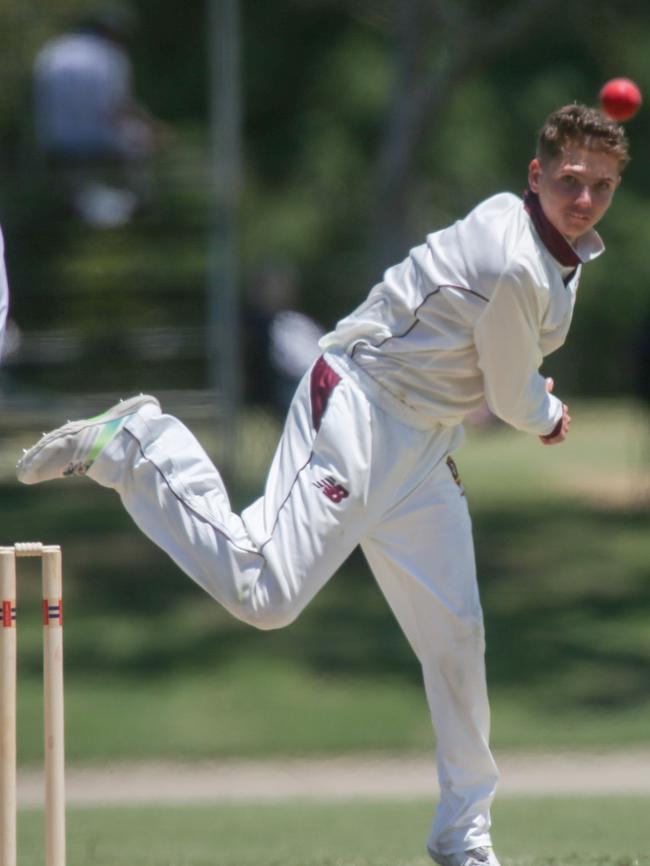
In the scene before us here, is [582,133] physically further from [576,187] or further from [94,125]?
[94,125]

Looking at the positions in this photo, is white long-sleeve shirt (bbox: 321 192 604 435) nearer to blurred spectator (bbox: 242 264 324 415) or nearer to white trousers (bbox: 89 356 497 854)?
white trousers (bbox: 89 356 497 854)

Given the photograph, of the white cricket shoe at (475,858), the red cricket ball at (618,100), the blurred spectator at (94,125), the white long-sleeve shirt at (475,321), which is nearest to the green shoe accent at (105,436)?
the white long-sleeve shirt at (475,321)

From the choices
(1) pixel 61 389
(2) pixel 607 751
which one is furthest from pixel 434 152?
(2) pixel 607 751

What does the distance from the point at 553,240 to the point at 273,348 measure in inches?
397

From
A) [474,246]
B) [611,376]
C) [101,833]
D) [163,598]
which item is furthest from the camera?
[611,376]

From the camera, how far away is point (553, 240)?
494 centimetres

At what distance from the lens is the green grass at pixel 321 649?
10.6m

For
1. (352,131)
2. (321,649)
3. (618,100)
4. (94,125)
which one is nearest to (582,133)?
(618,100)

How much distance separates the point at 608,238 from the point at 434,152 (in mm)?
3522

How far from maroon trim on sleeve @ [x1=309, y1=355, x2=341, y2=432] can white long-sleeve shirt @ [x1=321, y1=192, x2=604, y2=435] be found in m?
0.07

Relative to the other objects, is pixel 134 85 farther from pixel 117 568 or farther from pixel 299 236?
pixel 117 568

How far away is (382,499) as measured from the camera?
16.4 feet

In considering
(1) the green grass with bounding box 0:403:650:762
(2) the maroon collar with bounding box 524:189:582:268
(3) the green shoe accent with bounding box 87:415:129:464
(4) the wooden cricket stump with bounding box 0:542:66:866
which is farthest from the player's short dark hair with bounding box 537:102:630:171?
(1) the green grass with bounding box 0:403:650:762

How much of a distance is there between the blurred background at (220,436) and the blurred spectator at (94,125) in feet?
0.08
